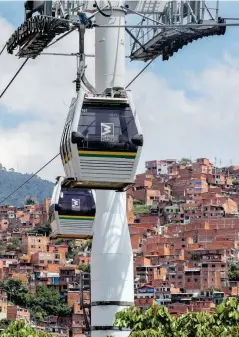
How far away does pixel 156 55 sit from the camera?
1066cm

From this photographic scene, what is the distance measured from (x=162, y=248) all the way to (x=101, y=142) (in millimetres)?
94086

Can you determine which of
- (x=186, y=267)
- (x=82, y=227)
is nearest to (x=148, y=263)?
(x=186, y=267)

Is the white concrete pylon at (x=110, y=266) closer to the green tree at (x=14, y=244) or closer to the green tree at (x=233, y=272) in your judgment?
the green tree at (x=233, y=272)

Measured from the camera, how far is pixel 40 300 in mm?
88938

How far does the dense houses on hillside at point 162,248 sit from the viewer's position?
8600 cm

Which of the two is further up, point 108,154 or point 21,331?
point 108,154

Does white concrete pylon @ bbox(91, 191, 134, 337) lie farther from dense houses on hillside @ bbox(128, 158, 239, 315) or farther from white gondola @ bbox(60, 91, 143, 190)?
dense houses on hillside @ bbox(128, 158, 239, 315)

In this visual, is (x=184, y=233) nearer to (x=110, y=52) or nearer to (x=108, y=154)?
(x=110, y=52)

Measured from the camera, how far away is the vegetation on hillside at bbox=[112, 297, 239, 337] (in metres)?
9.21

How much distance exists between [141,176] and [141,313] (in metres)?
127

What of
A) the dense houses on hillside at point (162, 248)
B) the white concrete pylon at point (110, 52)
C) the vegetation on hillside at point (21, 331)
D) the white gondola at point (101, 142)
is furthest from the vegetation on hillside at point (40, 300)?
the white gondola at point (101, 142)

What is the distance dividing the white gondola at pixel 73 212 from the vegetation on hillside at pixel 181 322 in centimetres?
138

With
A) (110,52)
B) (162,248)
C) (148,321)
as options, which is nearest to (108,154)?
(110,52)

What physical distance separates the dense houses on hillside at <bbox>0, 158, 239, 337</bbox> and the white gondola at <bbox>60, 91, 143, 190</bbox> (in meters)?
61.3
